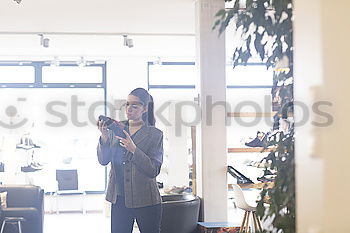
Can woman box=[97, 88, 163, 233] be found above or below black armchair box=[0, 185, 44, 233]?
above

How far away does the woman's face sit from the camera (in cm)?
330

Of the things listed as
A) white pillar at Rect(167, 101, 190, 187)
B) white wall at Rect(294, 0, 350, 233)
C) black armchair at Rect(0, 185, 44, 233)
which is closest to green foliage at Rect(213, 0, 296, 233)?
white wall at Rect(294, 0, 350, 233)

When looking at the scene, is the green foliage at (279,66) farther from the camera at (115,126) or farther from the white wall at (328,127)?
the camera at (115,126)

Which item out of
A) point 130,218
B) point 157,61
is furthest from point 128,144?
point 157,61

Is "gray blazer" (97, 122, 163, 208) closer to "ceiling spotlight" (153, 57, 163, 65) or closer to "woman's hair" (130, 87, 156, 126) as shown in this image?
"woman's hair" (130, 87, 156, 126)

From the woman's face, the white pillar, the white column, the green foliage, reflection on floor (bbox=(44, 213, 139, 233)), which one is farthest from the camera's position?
reflection on floor (bbox=(44, 213, 139, 233))

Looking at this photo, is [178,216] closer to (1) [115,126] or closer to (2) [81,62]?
(1) [115,126]

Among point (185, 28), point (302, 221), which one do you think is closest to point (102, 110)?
point (185, 28)

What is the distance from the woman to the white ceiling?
9.67ft

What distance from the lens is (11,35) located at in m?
8.04

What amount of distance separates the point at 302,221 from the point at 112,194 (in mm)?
1723

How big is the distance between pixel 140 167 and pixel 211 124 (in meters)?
2.72

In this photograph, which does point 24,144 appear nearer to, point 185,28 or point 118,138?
point 185,28

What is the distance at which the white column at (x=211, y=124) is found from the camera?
5.84 m
